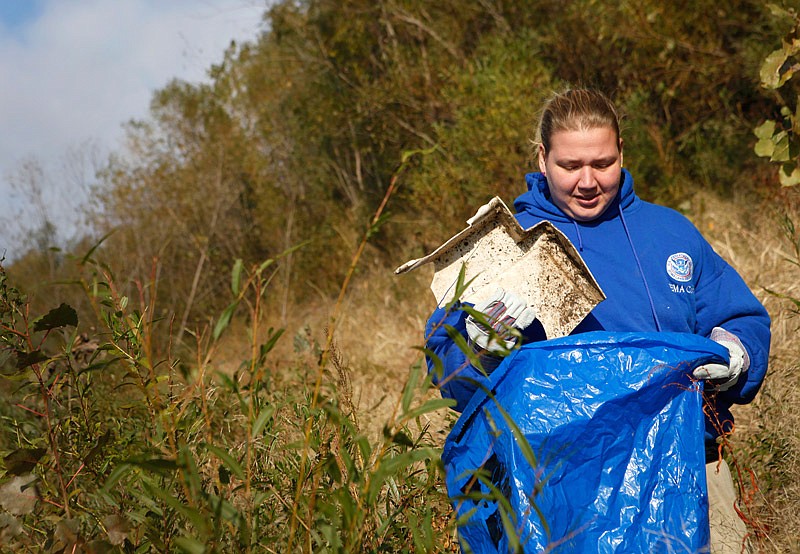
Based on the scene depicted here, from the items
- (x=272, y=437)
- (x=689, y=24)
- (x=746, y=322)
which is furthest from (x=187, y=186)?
(x=746, y=322)

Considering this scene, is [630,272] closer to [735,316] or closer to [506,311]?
[735,316]

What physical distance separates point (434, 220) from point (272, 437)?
6142mm

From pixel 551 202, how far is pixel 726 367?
0.79 metres

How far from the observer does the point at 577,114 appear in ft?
7.86

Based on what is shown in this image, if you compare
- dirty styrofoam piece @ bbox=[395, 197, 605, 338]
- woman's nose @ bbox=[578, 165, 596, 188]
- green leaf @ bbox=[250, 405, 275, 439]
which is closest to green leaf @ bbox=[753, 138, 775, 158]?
woman's nose @ bbox=[578, 165, 596, 188]

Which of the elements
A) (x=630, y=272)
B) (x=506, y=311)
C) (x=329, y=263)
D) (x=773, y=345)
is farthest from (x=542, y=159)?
(x=329, y=263)

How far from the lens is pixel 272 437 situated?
267cm

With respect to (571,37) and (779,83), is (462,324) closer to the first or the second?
(779,83)

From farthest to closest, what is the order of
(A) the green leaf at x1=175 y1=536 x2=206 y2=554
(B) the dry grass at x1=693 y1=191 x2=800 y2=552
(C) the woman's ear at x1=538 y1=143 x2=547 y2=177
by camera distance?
(C) the woman's ear at x1=538 y1=143 x2=547 y2=177, (B) the dry grass at x1=693 y1=191 x2=800 y2=552, (A) the green leaf at x1=175 y1=536 x2=206 y2=554

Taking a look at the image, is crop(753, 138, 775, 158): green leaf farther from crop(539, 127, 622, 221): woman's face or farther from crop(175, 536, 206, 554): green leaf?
crop(175, 536, 206, 554): green leaf

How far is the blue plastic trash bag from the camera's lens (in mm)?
1816

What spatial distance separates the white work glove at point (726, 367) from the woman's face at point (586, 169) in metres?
0.54

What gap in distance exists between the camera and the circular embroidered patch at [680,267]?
2.32 meters

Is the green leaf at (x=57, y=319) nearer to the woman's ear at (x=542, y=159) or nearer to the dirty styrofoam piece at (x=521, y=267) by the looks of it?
the dirty styrofoam piece at (x=521, y=267)
